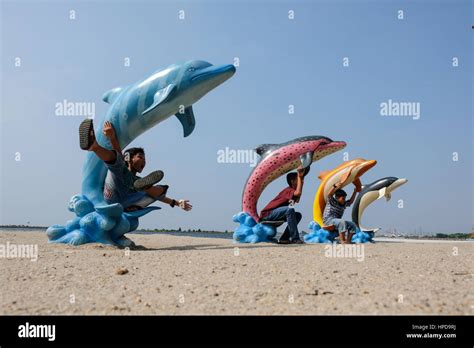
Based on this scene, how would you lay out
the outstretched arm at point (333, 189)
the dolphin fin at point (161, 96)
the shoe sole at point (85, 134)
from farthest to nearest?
the outstretched arm at point (333, 189) < the dolphin fin at point (161, 96) < the shoe sole at point (85, 134)

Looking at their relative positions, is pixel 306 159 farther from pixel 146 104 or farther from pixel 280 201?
pixel 146 104

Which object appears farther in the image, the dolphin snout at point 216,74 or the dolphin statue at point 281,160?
the dolphin statue at point 281,160

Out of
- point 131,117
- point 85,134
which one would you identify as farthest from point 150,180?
point 131,117

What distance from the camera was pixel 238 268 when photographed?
14.9ft

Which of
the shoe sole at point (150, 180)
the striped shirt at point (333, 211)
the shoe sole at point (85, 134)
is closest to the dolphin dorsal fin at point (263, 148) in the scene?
the striped shirt at point (333, 211)

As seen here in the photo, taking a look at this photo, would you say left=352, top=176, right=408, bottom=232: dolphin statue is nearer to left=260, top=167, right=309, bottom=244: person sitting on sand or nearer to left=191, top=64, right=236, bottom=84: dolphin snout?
left=260, top=167, right=309, bottom=244: person sitting on sand

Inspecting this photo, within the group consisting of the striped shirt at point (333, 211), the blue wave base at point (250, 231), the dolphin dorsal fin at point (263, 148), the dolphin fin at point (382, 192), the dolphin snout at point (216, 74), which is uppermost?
the dolphin snout at point (216, 74)

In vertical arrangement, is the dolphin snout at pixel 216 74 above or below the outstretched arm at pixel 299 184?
above

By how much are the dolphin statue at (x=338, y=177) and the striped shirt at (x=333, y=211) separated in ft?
2.37

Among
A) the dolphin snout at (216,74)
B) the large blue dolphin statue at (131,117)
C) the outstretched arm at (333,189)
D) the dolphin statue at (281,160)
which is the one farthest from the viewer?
the outstretched arm at (333,189)

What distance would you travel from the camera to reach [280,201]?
9430 mm

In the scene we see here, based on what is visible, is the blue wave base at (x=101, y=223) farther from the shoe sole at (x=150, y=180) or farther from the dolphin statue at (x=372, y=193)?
the dolphin statue at (x=372, y=193)

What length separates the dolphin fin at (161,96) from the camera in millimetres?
7391
